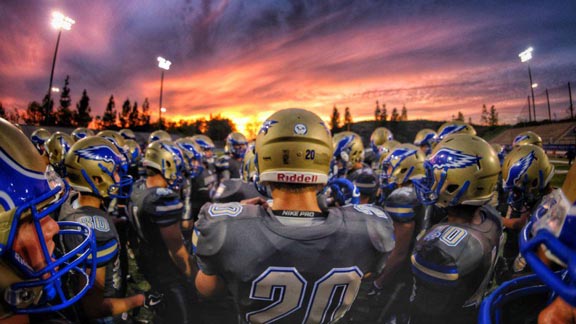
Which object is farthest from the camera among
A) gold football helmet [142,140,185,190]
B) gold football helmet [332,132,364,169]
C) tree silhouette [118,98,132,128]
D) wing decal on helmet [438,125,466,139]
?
tree silhouette [118,98,132,128]

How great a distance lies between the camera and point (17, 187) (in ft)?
3.80

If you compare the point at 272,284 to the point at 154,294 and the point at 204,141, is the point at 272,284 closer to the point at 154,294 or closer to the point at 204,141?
the point at 154,294

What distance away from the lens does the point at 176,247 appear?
141 inches

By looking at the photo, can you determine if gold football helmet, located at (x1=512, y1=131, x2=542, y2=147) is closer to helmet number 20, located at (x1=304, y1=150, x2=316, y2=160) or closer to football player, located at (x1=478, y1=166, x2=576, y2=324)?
helmet number 20, located at (x1=304, y1=150, x2=316, y2=160)

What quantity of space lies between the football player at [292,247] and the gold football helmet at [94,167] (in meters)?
1.84

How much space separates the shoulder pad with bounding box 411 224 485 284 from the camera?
214cm

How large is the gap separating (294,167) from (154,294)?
131 inches

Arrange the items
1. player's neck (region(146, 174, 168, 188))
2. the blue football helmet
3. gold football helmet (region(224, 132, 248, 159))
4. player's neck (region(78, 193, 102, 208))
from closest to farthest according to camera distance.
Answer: the blue football helmet → player's neck (region(78, 193, 102, 208)) → player's neck (region(146, 174, 168, 188)) → gold football helmet (region(224, 132, 248, 159))

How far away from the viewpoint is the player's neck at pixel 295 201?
1836mm

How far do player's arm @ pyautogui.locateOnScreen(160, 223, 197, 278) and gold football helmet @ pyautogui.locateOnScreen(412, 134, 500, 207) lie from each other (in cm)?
307

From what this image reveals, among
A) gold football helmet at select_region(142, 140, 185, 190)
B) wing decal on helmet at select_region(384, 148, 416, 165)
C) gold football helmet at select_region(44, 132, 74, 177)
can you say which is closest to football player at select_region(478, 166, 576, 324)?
wing decal on helmet at select_region(384, 148, 416, 165)

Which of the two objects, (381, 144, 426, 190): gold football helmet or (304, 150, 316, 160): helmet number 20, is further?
(381, 144, 426, 190): gold football helmet

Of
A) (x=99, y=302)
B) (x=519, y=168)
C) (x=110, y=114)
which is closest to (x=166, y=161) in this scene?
(x=99, y=302)

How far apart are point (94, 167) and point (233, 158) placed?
7.14 metres
